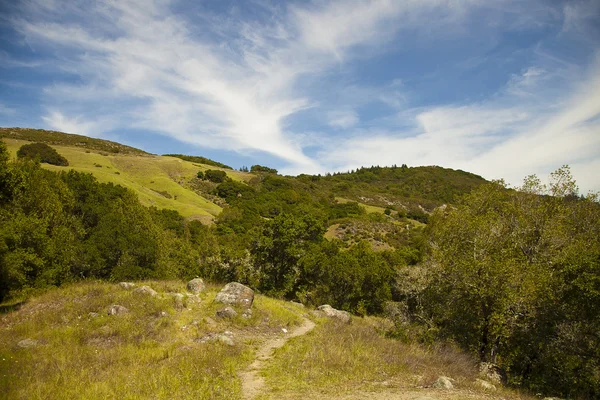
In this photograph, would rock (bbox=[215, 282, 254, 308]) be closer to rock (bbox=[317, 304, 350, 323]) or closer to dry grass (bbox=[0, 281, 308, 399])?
dry grass (bbox=[0, 281, 308, 399])

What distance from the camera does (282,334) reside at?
58.6 ft

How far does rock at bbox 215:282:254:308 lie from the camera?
20.3 metres

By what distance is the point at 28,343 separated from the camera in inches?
533

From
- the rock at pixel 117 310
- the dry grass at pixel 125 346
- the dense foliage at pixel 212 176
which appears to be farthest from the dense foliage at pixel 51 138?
the rock at pixel 117 310

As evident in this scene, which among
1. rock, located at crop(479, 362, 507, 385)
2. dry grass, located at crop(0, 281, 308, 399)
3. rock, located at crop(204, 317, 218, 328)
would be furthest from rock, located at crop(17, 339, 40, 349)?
rock, located at crop(479, 362, 507, 385)

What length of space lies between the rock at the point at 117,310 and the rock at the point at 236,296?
5.05 m

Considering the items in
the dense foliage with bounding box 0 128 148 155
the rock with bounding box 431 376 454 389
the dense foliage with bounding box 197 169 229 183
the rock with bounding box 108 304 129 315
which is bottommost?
the rock with bounding box 108 304 129 315

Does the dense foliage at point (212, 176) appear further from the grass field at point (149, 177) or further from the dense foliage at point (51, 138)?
the dense foliage at point (51, 138)

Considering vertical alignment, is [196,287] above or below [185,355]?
above

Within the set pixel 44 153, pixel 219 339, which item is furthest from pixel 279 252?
pixel 44 153

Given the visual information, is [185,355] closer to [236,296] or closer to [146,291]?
[236,296]

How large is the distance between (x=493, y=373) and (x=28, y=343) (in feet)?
67.6

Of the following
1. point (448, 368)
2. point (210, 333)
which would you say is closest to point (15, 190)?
point (210, 333)

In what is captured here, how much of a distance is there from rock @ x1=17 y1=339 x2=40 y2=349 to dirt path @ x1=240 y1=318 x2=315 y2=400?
8.97m
